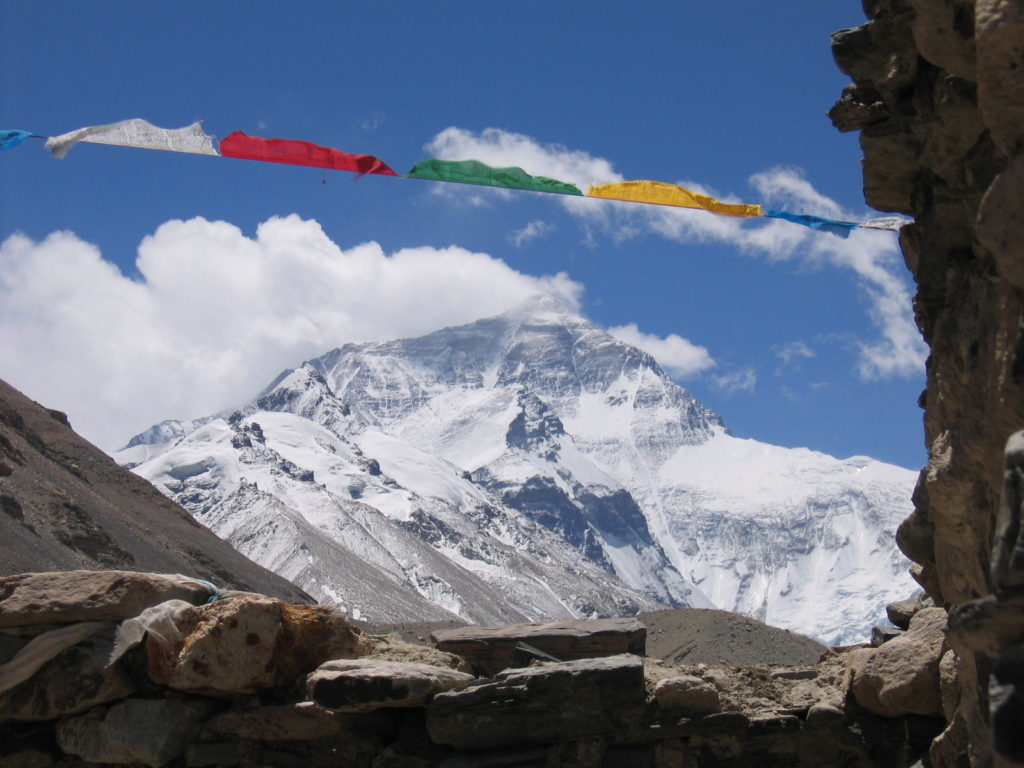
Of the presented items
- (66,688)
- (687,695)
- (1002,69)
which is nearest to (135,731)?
(66,688)

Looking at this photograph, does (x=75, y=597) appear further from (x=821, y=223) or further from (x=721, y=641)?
(x=721, y=641)

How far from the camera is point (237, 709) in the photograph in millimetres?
9398

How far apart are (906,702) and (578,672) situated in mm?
2347

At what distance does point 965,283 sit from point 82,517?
199 ft

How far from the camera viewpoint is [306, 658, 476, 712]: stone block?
8.73 metres

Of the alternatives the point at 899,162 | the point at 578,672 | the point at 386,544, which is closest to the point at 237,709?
the point at 578,672

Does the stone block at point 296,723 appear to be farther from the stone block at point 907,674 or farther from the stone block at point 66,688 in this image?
the stone block at point 907,674

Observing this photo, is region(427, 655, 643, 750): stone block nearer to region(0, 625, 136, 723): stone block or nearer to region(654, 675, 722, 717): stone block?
region(654, 675, 722, 717): stone block

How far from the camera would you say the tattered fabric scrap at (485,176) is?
1254 cm

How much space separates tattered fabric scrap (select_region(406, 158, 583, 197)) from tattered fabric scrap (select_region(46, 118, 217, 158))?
2251 mm

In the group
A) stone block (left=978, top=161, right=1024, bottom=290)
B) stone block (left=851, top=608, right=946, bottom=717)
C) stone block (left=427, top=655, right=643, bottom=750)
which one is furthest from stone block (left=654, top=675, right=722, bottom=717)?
stone block (left=978, top=161, right=1024, bottom=290)

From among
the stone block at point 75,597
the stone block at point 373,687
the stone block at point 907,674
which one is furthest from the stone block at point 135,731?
the stone block at point 907,674

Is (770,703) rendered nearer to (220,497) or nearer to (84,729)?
(84,729)

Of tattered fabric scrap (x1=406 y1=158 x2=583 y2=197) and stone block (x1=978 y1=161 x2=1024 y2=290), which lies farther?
tattered fabric scrap (x1=406 y1=158 x2=583 y2=197)
